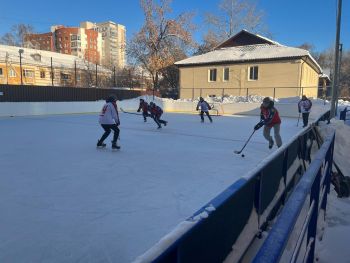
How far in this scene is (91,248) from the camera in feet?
8.62

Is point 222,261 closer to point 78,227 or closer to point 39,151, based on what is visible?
point 78,227

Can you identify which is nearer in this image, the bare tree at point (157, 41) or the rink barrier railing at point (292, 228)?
the rink barrier railing at point (292, 228)

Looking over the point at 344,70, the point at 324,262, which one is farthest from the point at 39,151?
the point at 344,70

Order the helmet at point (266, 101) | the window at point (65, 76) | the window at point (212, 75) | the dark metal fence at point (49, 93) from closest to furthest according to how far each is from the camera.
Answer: the helmet at point (266, 101) → the dark metal fence at point (49, 93) → the window at point (212, 75) → the window at point (65, 76)

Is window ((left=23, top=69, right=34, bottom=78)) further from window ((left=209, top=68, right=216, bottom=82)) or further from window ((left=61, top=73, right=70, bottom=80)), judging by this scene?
window ((left=209, top=68, right=216, bottom=82))

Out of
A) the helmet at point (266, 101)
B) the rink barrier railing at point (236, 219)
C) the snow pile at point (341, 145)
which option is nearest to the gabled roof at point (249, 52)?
the snow pile at point (341, 145)

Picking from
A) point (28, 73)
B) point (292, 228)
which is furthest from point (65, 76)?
point (292, 228)

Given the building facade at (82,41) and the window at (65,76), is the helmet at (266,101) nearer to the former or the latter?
the window at (65,76)

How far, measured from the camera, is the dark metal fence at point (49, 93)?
17.6 meters

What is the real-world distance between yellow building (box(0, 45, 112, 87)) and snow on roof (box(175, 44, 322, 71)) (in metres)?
9.83

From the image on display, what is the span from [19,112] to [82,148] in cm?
1205

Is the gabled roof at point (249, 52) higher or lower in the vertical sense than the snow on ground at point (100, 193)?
higher

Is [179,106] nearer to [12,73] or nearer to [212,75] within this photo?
[212,75]

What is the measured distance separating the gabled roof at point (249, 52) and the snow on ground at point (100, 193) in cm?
2015
